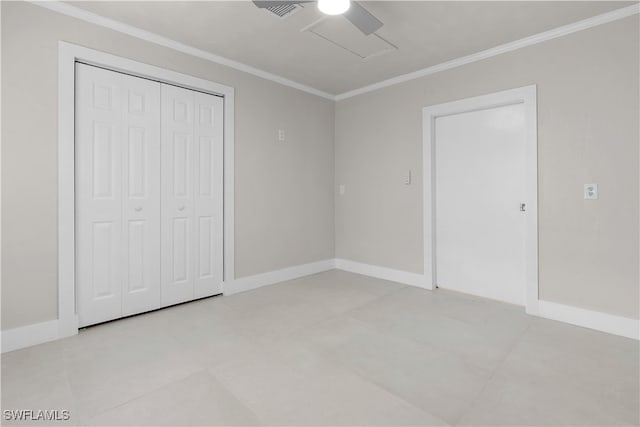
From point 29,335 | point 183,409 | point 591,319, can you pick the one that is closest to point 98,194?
point 29,335

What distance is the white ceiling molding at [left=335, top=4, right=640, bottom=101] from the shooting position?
2.53 m

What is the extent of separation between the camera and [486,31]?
284cm

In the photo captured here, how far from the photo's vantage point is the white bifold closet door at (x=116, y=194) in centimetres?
263

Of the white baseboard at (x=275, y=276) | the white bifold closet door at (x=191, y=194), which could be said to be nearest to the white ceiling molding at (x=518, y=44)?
the white bifold closet door at (x=191, y=194)

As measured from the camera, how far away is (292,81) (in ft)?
13.4

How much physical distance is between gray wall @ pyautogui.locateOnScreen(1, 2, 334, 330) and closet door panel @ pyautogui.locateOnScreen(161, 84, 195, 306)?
1.23ft

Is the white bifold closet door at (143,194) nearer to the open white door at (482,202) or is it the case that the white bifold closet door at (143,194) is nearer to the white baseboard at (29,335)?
the white baseboard at (29,335)

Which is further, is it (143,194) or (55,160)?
(143,194)

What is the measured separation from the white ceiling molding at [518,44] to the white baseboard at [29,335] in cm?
408

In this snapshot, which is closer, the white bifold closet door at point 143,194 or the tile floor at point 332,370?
the tile floor at point 332,370

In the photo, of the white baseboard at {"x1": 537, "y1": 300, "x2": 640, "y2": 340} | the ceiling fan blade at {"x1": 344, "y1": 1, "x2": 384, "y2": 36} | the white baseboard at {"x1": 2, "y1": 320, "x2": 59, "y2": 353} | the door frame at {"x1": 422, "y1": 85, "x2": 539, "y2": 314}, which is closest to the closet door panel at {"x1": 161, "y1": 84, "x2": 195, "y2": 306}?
the white baseboard at {"x1": 2, "y1": 320, "x2": 59, "y2": 353}

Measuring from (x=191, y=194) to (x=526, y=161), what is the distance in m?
3.23

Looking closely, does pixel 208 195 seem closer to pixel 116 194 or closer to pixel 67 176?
pixel 116 194

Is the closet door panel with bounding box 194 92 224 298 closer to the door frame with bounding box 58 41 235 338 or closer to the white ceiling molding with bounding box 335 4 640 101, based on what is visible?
the door frame with bounding box 58 41 235 338
